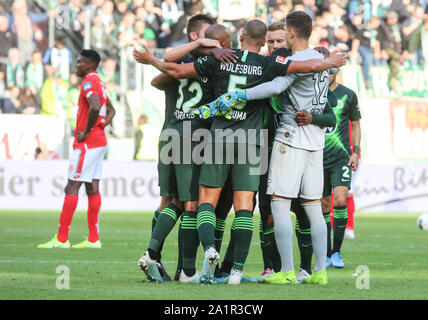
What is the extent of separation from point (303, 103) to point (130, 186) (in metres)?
12.6

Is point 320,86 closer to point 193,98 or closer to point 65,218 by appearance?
point 193,98

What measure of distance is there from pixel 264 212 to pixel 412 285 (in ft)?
4.71

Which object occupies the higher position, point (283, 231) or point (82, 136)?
point (82, 136)

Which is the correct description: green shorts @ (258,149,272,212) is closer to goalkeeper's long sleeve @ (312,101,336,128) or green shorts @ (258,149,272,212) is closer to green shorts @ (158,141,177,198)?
goalkeeper's long sleeve @ (312,101,336,128)

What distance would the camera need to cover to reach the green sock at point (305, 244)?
745cm

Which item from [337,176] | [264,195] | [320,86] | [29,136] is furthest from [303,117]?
[29,136]

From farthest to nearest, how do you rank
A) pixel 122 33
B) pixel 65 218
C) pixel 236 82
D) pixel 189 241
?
1. pixel 122 33
2. pixel 65 218
3. pixel 189 241
4. pixel 236 82

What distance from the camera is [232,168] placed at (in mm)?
7062

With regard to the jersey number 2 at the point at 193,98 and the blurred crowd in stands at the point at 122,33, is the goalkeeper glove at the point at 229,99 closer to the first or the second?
the jersey number 2 at the point at 193,98

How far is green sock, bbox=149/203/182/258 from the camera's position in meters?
7.19

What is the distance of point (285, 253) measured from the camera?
702cm
